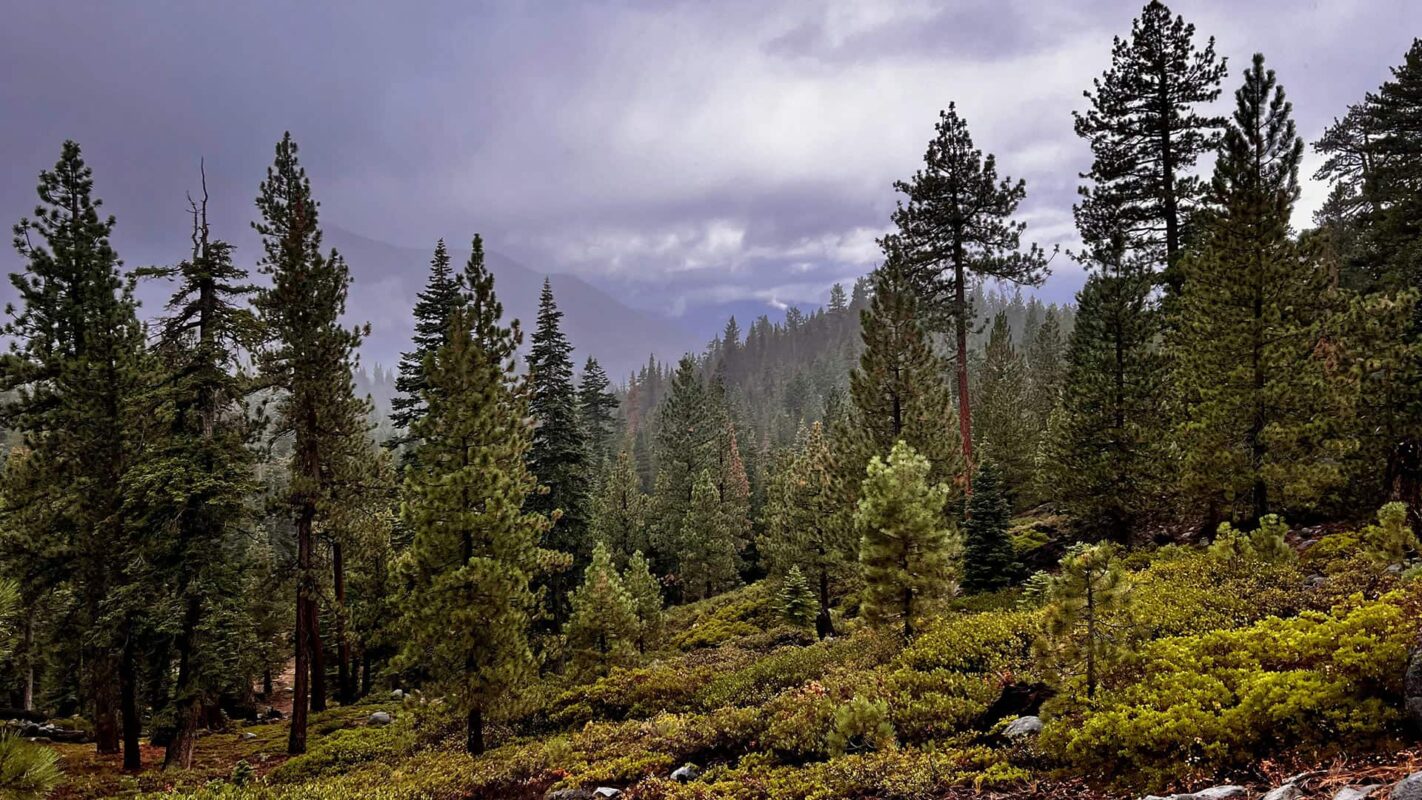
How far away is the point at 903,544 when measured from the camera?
14078mm

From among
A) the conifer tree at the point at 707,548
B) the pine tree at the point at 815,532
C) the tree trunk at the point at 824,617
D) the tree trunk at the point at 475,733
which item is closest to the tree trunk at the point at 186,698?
the tree trunk at the point at 475,733

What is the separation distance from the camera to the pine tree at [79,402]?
1683cm

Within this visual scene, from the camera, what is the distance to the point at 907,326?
2077 cm

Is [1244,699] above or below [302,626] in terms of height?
above

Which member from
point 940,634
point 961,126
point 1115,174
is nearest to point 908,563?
point 940,634

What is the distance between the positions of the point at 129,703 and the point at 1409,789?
25.2 m

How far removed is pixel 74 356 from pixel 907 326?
2448 centimetres

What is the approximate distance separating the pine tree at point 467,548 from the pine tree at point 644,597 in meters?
9.30

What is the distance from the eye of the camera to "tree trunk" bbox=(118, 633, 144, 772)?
55.8ft

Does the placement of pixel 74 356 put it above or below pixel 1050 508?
above

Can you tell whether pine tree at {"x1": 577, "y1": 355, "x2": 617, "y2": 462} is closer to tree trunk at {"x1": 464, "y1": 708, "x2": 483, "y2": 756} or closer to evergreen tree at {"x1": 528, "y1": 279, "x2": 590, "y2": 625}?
evergreen tree at {"x1": 528, "y1": 279, "x2": 590, "y2": 625}

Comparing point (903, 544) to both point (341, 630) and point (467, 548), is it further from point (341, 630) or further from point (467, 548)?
point (341, 630)

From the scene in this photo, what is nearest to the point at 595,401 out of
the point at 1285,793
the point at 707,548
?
the point at 707,548

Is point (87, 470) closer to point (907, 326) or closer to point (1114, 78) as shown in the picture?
point (907, 326)
